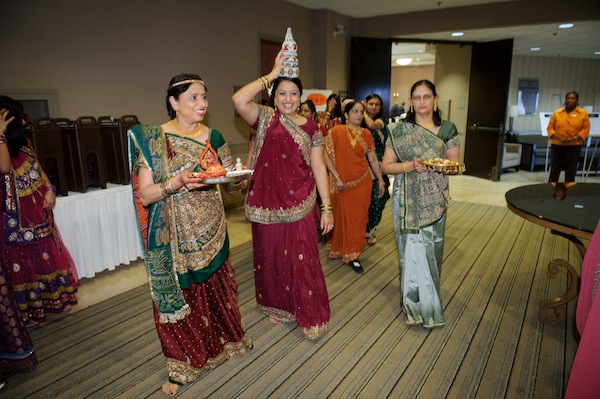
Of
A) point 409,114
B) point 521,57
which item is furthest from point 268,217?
point 521,57

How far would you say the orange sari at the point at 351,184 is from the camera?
3.54 meters

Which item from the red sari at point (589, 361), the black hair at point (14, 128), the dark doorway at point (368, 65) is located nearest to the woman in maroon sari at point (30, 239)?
the black hair at point (14, 128)

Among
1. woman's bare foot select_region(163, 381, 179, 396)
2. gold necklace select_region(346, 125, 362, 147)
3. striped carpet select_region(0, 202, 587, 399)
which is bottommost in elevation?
striped carpet select_region(0, 202, 587, 399)

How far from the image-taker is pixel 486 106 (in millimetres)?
7695

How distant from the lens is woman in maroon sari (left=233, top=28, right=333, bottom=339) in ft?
7.40

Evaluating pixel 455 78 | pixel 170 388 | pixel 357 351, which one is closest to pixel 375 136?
pixel 357 351

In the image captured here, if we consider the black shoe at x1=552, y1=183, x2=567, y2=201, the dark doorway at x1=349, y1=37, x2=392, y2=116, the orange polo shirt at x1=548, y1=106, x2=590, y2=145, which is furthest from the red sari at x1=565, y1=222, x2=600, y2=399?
the dark doorway at x1=349, y1=37, x2=392, y2=116

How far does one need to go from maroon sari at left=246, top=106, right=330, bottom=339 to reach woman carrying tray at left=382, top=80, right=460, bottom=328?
55cm

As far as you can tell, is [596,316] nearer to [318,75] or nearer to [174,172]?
A: [174,172]

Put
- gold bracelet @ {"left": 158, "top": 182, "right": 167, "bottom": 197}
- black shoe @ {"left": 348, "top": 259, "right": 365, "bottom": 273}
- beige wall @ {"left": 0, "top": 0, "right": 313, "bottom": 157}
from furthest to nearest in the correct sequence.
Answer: black shoe @ {"left": 348, "top": 259, "right": 365, "bottom": 273} < beige wall @ {"left": 0, "top": 0, "right": 313, "bottom": 157} < gold bracelet @ {"left": 158, "top": 182, "right": 167, "bottom": 197}

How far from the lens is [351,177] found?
3541mm

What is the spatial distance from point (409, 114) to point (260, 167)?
1.01 meters

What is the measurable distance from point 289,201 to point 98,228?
1.95m

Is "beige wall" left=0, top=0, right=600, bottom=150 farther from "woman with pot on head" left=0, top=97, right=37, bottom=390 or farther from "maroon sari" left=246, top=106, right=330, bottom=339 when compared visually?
"maroon sari" left=246, top=106, right=330, bottom=339
